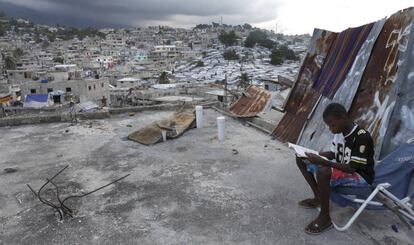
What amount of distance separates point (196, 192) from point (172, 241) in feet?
4.04

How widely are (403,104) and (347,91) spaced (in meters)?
1.30

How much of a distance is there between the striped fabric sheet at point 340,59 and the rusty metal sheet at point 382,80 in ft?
1.87

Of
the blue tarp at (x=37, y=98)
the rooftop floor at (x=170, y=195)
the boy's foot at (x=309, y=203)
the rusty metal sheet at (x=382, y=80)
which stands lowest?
the blue tarp at (x=37, y=98)

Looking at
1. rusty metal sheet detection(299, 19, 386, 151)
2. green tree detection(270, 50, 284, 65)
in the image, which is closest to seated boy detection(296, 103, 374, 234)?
rusty metal sheet detection(299, 19, 386, 151)

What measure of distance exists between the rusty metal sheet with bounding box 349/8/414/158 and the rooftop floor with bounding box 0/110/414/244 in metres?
1.30

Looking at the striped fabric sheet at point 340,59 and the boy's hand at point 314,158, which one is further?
the striped fabric sheet at point 340,59

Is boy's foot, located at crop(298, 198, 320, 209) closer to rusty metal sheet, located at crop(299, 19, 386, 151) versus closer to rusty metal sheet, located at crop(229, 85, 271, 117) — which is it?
rusty metal sheet, located at crop(299, 19, 386, 151)

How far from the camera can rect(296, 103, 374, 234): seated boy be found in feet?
11.0

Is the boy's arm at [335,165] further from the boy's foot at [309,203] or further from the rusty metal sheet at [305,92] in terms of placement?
the rusty metal sheet at [305,92]

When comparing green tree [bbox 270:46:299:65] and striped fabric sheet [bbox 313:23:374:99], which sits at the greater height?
striped fabric sheet [bbox 313:23:374:99]

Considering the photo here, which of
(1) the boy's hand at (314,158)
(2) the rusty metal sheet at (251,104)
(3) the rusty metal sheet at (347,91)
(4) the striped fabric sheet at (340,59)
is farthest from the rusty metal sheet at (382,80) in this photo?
(2) the rusty metal sheet at (251,104)

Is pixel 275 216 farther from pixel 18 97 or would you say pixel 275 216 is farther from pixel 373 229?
pixel 18 97

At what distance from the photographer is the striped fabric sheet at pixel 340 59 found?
6.10 meters

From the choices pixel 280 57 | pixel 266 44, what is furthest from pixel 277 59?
pixel 266 44
